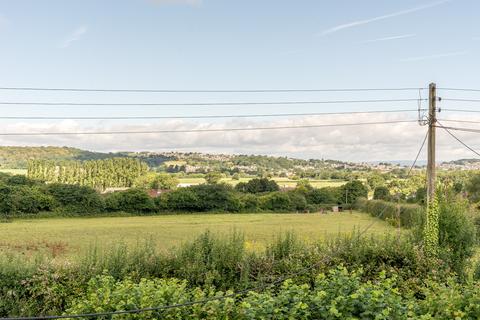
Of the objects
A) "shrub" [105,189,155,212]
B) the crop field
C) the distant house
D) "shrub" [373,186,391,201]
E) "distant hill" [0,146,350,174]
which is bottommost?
"shrub" [105,189,155,212]

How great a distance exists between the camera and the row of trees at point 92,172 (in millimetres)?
61625

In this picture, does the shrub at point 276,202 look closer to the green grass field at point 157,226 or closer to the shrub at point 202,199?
the green grass field at point 157,226

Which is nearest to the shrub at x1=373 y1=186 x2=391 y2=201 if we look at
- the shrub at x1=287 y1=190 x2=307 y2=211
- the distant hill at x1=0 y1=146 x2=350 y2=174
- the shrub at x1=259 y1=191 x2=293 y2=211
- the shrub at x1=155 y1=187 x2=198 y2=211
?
the distant hill at x1=0 y1=146 x2=350 y2=174

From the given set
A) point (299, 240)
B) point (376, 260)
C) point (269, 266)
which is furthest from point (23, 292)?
point (376, 260)

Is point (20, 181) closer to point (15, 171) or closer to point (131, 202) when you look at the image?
point (15, 171)

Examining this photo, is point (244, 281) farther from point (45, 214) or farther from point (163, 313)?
point (45, 214)

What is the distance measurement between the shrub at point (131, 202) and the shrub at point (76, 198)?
1176 mm

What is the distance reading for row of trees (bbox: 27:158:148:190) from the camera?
61.6 m

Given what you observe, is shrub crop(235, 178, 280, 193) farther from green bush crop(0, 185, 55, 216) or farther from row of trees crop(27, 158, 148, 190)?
green bush crop(0, 185, 55, 216)

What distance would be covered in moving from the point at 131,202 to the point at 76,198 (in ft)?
22.1

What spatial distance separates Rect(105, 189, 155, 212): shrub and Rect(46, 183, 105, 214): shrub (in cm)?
118

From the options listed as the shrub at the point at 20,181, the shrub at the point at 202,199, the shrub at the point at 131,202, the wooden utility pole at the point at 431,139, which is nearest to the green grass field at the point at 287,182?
the shrub at the point at 202,199

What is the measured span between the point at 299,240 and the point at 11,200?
158ft

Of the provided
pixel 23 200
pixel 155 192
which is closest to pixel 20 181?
pixel 23 200
